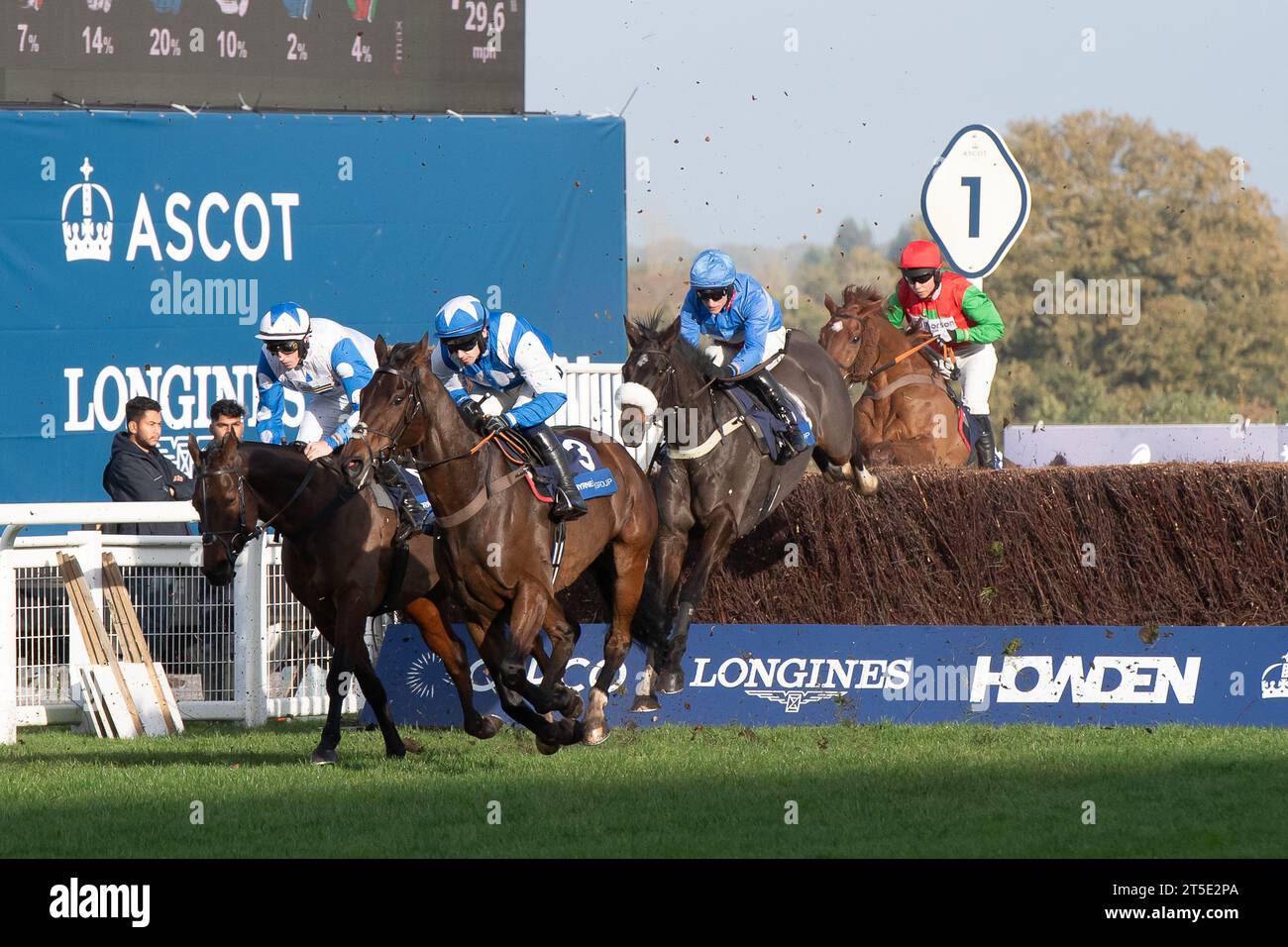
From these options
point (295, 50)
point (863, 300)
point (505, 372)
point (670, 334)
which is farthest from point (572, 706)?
point (295, 50)

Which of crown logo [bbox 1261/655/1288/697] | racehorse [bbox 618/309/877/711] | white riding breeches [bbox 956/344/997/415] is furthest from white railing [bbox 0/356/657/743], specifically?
crown logo [bbox 1261/655/1288/697]

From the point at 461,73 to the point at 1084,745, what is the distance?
765cm

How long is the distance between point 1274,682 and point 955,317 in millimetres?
3636

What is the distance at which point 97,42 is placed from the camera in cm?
1256

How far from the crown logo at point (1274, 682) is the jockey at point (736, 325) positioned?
92.7 inches

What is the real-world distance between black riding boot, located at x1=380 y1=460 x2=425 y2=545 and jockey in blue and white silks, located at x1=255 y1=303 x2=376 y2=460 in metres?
0.30

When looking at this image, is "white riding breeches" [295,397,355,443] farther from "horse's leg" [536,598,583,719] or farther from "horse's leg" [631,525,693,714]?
"horse's leg" [631,525,693,714]

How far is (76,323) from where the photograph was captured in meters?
12.9

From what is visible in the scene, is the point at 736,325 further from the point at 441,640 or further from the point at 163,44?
the point at 163,44

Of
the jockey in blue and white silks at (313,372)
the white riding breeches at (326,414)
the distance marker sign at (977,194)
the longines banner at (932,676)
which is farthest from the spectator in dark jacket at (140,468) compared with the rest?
the distance marker sign at (977,194)

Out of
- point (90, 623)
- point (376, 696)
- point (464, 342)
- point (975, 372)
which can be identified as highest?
point (464, 342)

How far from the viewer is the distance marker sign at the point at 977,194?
10.7m
